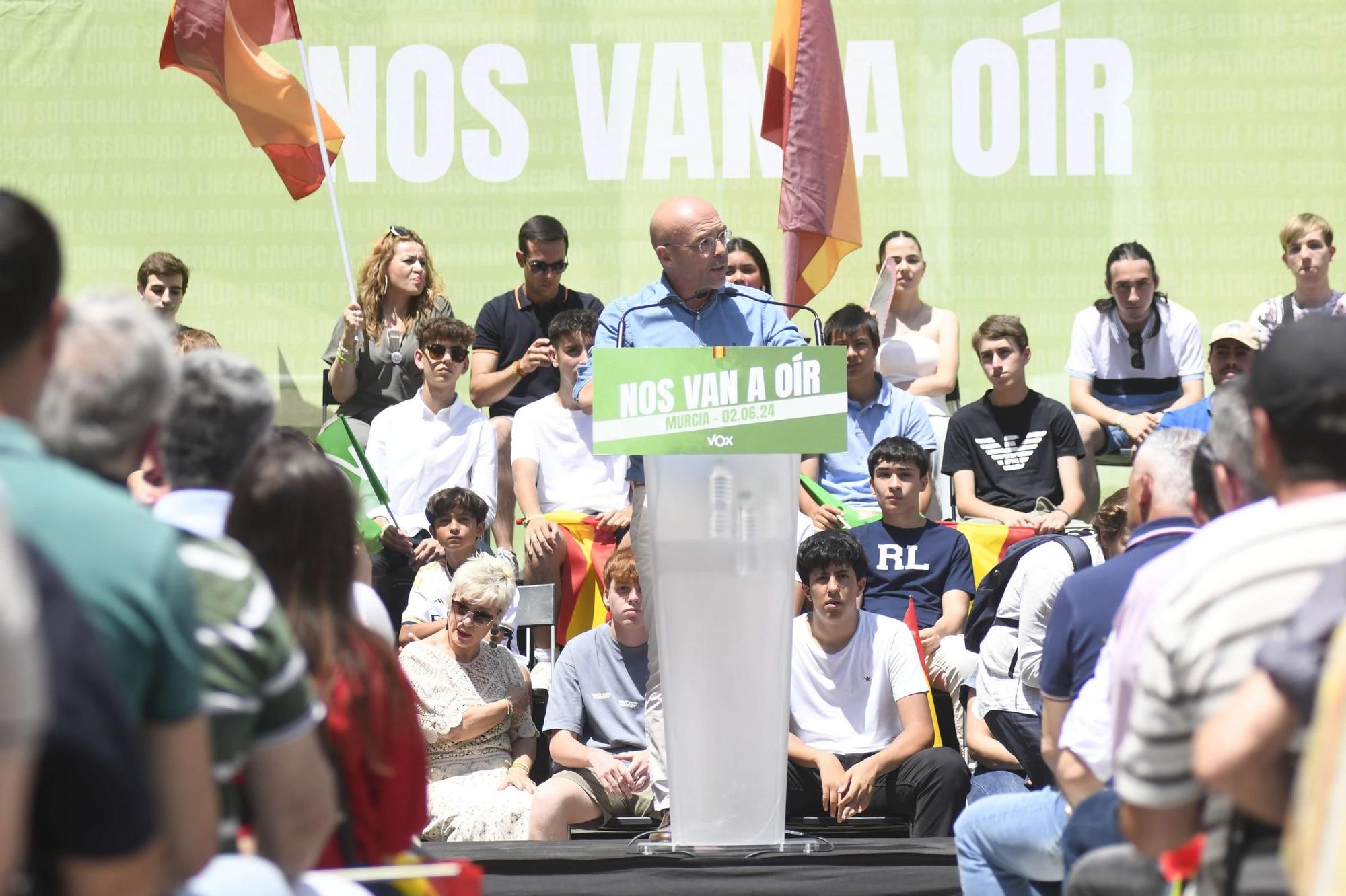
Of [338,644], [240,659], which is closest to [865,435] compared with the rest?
[338,644]

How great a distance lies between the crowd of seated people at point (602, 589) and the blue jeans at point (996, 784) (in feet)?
0.05

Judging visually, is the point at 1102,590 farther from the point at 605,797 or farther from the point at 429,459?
the point at 429,459

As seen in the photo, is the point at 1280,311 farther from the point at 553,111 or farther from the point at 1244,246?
the point at 553,111

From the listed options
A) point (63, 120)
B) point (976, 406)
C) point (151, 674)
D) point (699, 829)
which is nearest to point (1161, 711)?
point (151, 674)

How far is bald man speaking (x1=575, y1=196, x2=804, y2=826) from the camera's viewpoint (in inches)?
177

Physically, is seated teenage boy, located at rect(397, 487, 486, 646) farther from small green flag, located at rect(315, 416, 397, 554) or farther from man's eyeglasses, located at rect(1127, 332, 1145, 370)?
man's eyeglasses, located at rect(1127, 332, 1145, 370)

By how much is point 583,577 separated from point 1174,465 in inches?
126

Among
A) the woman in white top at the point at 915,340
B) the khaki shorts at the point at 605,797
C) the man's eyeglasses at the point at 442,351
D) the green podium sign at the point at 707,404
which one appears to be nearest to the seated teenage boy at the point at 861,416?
the woman in white top at the point at 915,340

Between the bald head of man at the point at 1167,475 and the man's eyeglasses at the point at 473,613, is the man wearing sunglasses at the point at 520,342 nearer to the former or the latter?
the man's eyeglasses at the point at 473,613

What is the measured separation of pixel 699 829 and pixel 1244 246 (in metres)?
6.02

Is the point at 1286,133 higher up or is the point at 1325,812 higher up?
the point at 1286,133

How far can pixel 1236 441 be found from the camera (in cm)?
263

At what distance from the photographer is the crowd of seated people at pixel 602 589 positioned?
1.65m

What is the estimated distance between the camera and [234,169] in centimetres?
889
